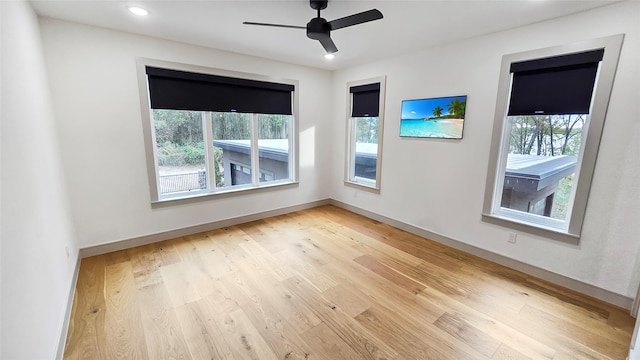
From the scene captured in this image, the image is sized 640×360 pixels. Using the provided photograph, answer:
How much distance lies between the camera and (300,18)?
8.32ft

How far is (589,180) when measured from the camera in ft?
7.63

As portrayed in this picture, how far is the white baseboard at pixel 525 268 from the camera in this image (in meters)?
2.30

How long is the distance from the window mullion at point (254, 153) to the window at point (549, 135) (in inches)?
124

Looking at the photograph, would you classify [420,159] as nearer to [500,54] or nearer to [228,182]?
[500,54]

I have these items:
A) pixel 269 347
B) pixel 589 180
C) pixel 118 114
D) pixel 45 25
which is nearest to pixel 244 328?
pixel 269 347

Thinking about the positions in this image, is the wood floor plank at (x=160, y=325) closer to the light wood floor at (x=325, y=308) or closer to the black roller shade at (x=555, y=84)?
the light wood floor at (x=325, y=308)

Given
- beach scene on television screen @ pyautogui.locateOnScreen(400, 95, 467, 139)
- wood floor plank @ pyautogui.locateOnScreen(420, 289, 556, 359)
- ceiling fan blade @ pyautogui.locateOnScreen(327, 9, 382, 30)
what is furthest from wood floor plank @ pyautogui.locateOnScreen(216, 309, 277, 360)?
beach scene on television screen @ pyautogui.locateOnScreen(400, 95, 467, 139)

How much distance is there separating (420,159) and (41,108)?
156 inches

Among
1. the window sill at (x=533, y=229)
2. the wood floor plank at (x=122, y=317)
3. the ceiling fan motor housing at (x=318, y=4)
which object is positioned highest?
the ceiling fan motor housing at (x=318, y=4)

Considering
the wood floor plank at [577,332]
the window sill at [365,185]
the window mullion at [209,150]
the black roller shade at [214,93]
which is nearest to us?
the wood floor plank at [577,332]

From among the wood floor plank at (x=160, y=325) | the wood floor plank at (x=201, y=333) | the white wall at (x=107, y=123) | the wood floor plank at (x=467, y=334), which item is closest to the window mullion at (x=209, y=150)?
the white wall at (x=107, y=123)

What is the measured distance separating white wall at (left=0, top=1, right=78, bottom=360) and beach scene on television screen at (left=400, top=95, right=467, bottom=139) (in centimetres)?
369

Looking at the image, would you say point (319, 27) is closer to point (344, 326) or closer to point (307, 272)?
point (307, 272)

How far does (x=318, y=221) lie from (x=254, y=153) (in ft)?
4.87
